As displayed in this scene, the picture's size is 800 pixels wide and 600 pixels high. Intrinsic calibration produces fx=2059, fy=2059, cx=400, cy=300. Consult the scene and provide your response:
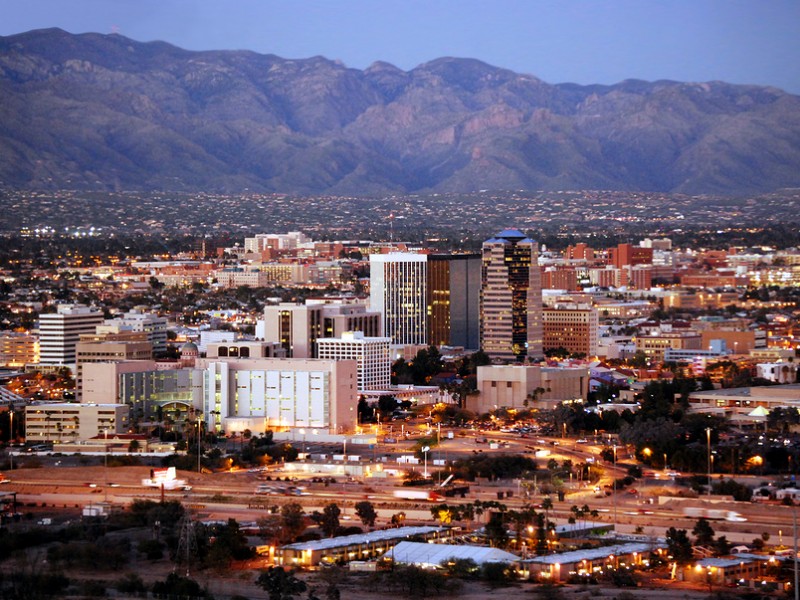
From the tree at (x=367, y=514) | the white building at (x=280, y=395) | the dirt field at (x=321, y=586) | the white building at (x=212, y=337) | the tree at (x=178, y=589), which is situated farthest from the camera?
the white building at (x=212, y=337)

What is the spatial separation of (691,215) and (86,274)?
7824 cm

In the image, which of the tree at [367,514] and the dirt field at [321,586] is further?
the tree at [367,514]

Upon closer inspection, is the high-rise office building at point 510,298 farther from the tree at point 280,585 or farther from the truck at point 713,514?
the tree at point 280,585

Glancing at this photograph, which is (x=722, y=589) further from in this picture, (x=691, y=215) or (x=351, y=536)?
(x=691, y=215)

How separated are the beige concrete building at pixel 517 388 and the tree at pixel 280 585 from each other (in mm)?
33667

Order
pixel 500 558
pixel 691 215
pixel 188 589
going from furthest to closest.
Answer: pixel 691 215, pixel 500 558, pixel 188 589

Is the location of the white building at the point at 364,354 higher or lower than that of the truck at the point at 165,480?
higher

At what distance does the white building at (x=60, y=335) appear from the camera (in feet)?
279

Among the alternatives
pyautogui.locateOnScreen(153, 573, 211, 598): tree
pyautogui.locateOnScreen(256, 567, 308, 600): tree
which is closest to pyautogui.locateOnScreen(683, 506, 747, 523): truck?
pyautogui.locateOnScreen(256, 567, 308, 600): tree

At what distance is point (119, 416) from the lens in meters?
65.4

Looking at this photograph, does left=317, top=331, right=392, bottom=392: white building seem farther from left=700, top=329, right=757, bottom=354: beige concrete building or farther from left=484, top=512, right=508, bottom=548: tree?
left=484, top=512, right=508, bottom=548: tree

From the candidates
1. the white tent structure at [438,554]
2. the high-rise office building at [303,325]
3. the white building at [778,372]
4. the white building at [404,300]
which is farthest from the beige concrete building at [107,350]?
the white tent structure at [438,554]

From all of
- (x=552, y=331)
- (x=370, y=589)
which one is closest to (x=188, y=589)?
(x=370, y=589)

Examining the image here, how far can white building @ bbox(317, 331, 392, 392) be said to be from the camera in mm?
76312
